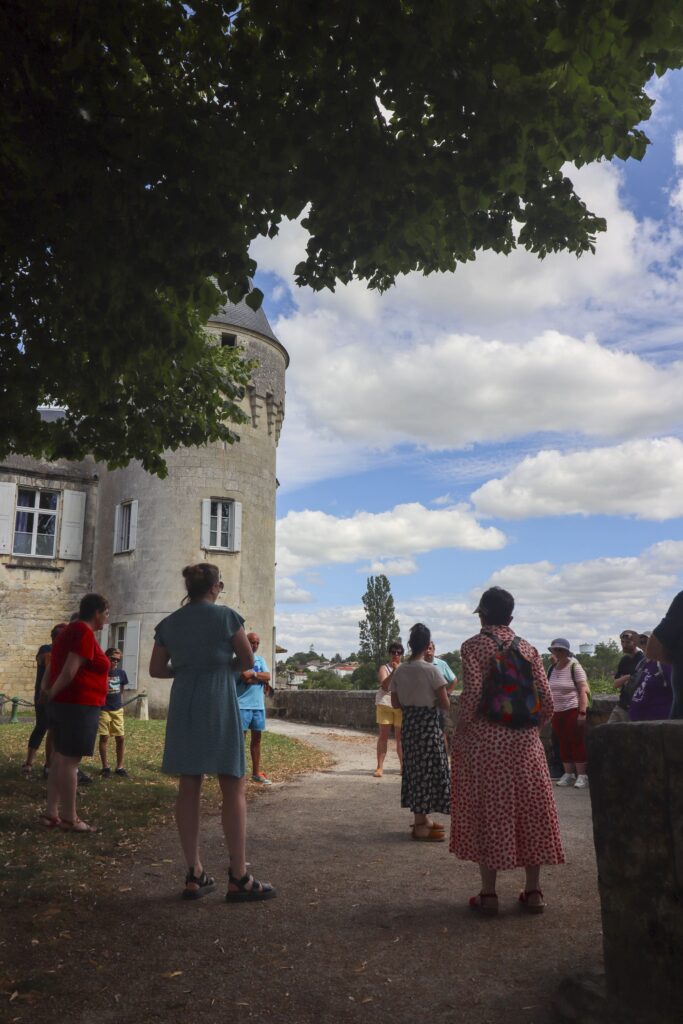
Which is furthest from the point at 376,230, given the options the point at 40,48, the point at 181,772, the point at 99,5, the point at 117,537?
the point at 117,537

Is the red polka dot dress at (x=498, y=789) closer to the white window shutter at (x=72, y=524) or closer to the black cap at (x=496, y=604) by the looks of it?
the black cap at (x=496, y=604)

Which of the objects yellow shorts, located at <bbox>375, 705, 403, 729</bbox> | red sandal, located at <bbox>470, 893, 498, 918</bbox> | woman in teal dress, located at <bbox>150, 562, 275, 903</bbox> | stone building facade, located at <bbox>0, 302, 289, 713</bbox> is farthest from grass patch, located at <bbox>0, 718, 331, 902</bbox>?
stone building facade, located at <bbox>0, 302, 289, 713</bbox>

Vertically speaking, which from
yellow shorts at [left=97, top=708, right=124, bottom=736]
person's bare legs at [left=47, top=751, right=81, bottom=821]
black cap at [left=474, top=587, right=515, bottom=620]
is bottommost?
person's bare legs at [left=47, top=751, right=81, bottom=821]

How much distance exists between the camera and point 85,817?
696cm

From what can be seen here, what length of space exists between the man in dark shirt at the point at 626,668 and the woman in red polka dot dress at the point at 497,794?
185 inches

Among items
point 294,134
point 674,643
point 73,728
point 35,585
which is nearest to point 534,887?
point 674,643

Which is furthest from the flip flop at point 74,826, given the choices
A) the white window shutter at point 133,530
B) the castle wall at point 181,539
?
the white window shutter at point 133,530

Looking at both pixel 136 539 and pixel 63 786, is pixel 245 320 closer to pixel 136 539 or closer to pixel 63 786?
pixel 136 539

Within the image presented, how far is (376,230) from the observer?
553cm

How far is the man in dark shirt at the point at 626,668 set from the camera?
8.89 metres

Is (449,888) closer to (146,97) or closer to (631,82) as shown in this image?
(631,82)

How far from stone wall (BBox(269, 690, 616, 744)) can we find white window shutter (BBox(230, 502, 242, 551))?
4529mm

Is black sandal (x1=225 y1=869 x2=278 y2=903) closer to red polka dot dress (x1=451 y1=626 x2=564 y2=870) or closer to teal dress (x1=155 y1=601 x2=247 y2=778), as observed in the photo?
teal dress (x1=155 y1=601 x2=247 y2=778)

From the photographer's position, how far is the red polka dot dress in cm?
442
